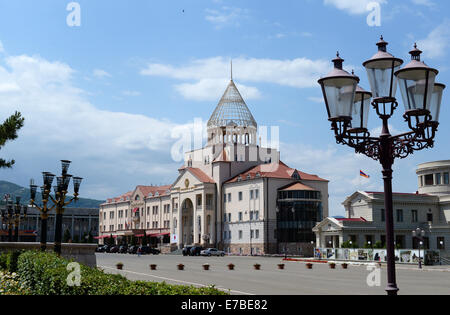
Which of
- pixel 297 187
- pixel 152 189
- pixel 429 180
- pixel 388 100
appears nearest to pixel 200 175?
pixel 297 187

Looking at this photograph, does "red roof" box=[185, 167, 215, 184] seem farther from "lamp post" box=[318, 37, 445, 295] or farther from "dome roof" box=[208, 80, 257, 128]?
"lamp post" box=[318, 37, 445, 295]

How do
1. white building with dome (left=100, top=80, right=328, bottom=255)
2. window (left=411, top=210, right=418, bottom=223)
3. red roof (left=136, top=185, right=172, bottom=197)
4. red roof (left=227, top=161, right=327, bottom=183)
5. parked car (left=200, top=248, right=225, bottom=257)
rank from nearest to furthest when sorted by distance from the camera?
window (left=411, top=210, right=418, bottom=223) → parked car (left=200, top=248, right=225, bottom=257) → white building with dome (left=100, top=80, right=328, bottom=255) → red roof (left=227, top=161, right=327, bottom=183) → red roof (left=136, top=185, right=172, bottom=197)

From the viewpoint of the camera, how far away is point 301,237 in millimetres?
72938

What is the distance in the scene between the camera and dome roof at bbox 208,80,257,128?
87.9 meters

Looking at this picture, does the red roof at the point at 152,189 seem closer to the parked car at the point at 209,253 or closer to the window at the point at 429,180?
the parked car at the point at 209,253

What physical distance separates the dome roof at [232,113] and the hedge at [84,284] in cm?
7063

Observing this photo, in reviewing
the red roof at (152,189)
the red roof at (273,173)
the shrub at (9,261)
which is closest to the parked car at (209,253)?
the red roof at (273,173)

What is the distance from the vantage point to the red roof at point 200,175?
85.6 m

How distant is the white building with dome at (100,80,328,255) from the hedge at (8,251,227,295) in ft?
183

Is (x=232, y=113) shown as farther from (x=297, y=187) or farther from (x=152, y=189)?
(x=152, y=189)

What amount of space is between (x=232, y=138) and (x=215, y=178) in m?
7.68

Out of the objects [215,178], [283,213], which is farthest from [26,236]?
[283,213]

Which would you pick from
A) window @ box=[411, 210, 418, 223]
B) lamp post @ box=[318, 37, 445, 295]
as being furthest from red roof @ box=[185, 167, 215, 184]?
lamp post @ box=[318, 37, 445, 295]

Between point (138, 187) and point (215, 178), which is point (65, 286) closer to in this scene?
point (215, 178)
